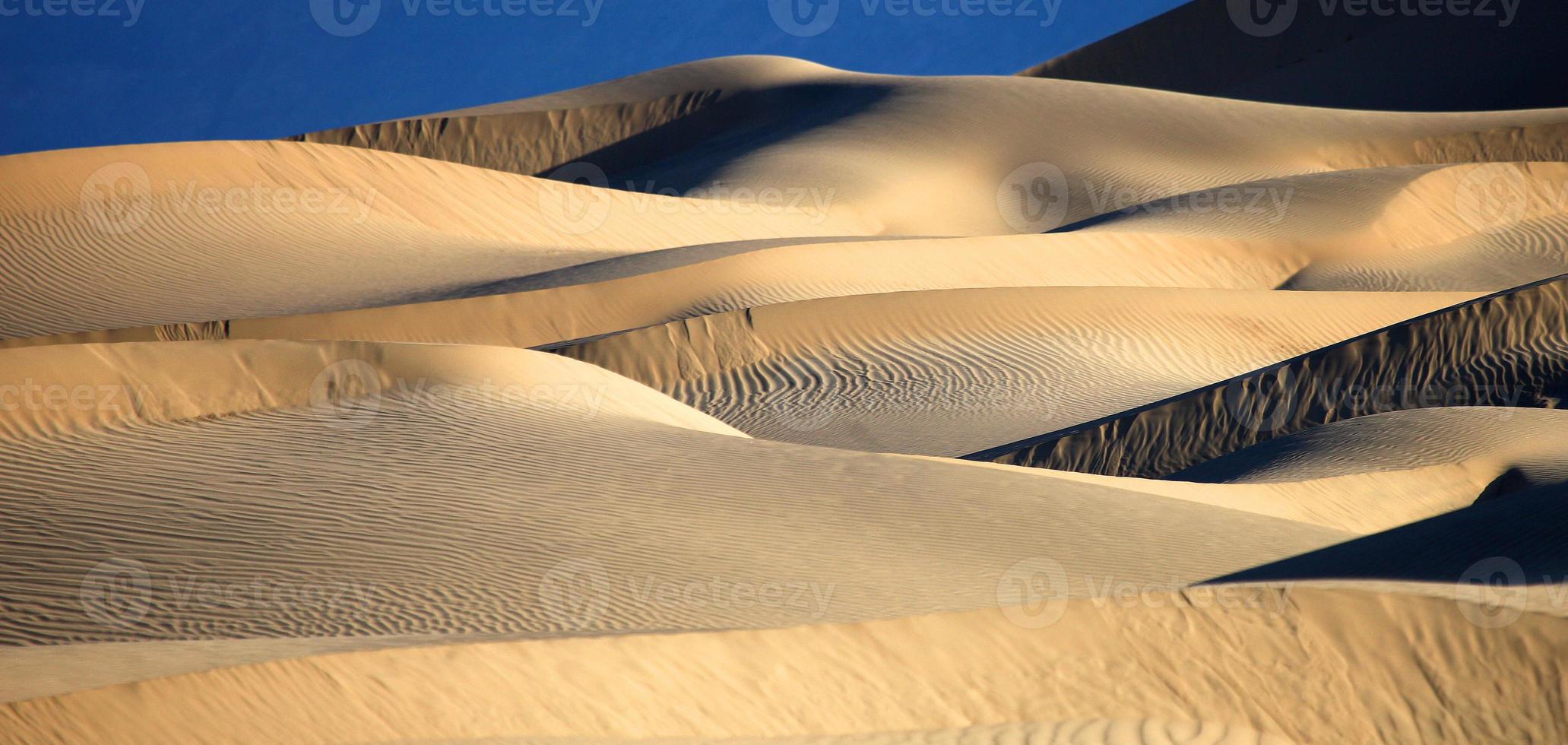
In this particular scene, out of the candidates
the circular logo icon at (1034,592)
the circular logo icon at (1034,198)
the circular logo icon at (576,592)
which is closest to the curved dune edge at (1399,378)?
the circular logo icon at (1034,592)

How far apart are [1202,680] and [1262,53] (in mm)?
43097

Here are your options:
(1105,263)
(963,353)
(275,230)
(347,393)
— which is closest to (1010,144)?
(1105,263)

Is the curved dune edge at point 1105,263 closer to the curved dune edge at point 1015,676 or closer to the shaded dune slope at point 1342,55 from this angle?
the curved dune edge at point 1015,676

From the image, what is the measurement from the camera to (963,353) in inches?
598

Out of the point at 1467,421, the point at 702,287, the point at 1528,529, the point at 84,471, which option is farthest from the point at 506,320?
the point at 1528,529

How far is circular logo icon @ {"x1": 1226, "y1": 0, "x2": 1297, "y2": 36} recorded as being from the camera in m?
45.4

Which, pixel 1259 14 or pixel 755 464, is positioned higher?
pixel 1259 14

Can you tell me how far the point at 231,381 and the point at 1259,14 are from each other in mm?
43104

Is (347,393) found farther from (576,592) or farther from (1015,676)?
(1015,676)

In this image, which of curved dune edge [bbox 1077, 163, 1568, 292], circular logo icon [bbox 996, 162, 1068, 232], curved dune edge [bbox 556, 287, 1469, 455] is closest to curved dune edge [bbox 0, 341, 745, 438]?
curved dune edge [bbox 556, 287, 1469, 455]

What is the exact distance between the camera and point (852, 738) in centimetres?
502

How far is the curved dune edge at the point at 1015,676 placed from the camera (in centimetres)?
458

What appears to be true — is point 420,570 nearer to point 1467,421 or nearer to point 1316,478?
point 1316,478

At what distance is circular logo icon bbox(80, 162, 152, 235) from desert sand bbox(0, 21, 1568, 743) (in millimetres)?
85
